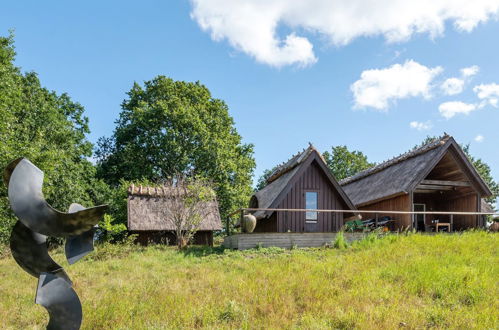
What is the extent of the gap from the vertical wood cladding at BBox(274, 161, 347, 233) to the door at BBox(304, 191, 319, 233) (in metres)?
0.10

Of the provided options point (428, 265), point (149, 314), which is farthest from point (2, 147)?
point (428, 265)

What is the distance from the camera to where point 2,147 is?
56.9 ft

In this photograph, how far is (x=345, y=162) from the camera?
47.1 metres

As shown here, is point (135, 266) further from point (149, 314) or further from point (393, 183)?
point (393, 183)

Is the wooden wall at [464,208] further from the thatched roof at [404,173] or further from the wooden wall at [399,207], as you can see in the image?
the wooden wall at [399,207]

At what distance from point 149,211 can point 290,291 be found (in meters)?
16.6

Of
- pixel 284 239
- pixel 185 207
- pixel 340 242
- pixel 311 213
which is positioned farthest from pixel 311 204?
pixel 185 207

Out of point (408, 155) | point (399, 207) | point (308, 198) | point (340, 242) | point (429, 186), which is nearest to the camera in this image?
point (340, 242)

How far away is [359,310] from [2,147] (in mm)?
17022

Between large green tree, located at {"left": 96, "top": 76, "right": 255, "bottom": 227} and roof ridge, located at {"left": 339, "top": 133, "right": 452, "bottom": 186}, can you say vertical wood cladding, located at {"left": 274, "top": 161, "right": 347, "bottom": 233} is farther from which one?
large green tree, located at {"left": 96, "top": 76, "right": 255, "bottom": 227}

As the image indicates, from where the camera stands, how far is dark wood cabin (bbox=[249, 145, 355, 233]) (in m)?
17.4

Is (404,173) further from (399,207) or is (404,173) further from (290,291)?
(290,291)

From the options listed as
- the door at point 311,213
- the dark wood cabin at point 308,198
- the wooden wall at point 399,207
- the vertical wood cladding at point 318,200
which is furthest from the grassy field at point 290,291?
the wooden wall at point 399,207

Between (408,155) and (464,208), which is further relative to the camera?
(408,155)
